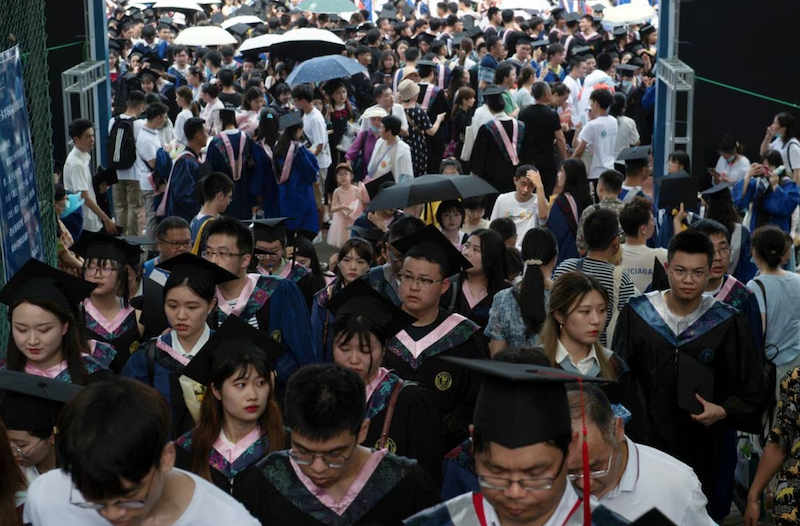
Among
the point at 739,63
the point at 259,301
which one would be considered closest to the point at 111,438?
the point at 259,301

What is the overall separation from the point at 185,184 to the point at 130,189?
6.23ft

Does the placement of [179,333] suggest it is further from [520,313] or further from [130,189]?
[130,189]

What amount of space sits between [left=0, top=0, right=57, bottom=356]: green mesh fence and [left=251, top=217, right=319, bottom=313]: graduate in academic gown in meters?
1.21

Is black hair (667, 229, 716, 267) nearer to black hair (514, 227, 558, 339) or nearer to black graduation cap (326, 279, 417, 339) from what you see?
black hair (514, 227, 558, 339)

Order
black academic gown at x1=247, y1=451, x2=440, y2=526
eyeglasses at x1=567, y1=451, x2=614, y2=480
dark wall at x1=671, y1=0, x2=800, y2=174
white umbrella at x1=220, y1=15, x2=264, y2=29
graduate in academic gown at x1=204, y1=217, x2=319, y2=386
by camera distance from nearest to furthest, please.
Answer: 1. eyeglasses at x1=567, y1=451, x2=614, y2=480
2. black academic gown at x1=247, y1=451, x2=440, y2=526
3. graduate in academic gown at x1=204, y1=217, x2=319, y2=386
4. dark wall at x1=671, y1=0, x2=800, y2=174
5. white umbrella at x1=220, y1=15, x2=264, y2=29

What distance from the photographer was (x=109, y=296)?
6637 mm

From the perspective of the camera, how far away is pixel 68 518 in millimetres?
3174

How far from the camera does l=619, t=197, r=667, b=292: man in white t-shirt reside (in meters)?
7.33

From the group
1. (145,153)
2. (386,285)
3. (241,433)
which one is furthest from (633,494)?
(145,153)

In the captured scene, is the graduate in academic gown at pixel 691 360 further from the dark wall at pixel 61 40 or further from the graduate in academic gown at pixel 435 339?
the dark wall at pixel 61 40

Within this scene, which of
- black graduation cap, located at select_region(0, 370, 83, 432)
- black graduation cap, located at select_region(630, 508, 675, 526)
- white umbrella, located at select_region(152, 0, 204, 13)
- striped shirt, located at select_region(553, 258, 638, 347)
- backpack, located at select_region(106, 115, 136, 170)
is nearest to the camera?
black graduation cap, located at select_region(630, 508, 675, 526)

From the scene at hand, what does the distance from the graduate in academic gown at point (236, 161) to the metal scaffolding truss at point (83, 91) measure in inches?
53.1

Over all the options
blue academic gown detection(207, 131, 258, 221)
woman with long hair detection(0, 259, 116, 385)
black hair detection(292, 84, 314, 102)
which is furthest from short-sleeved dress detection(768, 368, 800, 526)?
black hair detection(292, 84, 314, 102)

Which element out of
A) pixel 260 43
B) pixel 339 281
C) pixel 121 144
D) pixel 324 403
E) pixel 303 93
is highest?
pixel 324 403
